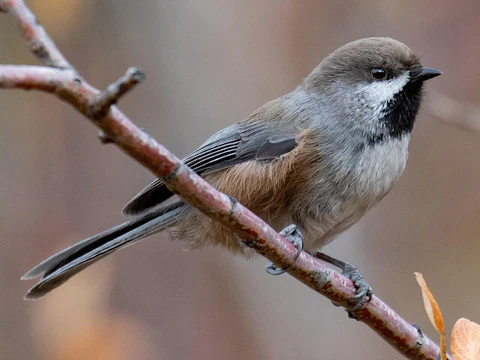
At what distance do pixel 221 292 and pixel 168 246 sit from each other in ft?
2.08

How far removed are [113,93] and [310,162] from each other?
1.64m

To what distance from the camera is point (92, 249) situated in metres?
3.09

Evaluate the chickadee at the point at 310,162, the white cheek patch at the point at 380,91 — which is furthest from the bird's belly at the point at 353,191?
the white cheek patch at the point at 380,91

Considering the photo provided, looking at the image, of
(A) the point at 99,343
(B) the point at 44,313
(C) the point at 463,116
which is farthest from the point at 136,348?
(C) the point at 463,116

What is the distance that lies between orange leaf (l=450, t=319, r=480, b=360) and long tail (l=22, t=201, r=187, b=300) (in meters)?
1.79

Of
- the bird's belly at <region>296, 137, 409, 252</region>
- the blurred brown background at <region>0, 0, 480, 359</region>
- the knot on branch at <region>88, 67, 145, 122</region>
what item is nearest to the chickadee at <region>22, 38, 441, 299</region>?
the bird's belly at <region>296, 137, 409, 252</region>

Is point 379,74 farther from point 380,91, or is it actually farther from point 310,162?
point 310,162

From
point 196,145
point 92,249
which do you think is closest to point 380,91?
point 92,249

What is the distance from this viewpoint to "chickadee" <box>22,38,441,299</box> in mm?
2871

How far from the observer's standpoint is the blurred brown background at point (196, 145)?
4996 mm

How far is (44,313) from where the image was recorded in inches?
155

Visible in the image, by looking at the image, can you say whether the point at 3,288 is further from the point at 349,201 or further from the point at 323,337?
the point at 349,201

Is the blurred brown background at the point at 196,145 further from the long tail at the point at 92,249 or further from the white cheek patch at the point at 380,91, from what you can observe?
the white cheek patch at the point at 380,91

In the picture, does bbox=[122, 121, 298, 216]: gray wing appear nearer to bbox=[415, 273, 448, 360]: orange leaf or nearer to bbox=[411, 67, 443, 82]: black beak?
bbox=[411, 67, 443, 82]: black beak
